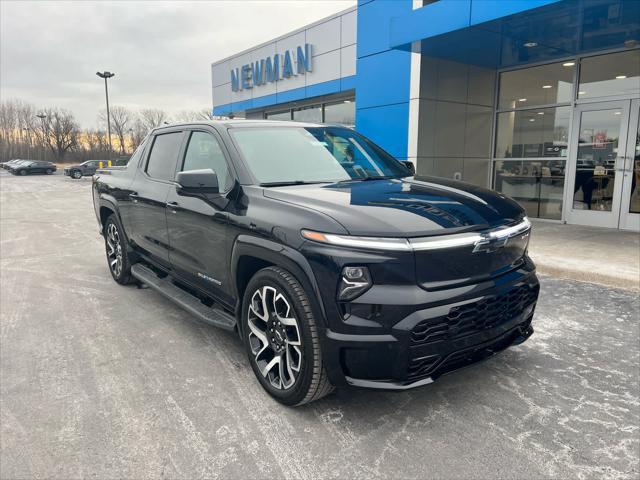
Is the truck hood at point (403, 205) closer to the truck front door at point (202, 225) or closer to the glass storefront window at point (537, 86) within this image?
the truck front door at point (202, 225)

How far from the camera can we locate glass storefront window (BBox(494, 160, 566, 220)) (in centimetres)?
1040

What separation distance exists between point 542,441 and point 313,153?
8.25 feet

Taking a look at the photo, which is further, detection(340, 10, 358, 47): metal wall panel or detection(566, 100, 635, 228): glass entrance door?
detection(340, 10, 358, 47): metal wall panel

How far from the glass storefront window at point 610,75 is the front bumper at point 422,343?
344 inches

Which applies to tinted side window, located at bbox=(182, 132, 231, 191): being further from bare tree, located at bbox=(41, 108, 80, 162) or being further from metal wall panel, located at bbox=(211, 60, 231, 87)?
Answer: bare tree, located at bbox=(41, 108, 80, 162)

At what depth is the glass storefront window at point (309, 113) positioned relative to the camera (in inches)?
705

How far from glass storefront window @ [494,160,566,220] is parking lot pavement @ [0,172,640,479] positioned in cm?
649

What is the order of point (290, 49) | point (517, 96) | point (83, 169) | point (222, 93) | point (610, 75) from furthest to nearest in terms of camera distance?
point (83, 169) → point (222, 93) → point (290, 49) → point (517, 96) → point (610, 75)

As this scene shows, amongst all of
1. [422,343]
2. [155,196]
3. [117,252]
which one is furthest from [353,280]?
[117,252]

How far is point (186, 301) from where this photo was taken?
4.00m

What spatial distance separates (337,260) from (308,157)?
145 centimetres

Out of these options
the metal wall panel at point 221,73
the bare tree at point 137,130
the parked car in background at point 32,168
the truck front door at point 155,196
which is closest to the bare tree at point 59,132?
the bare tree at point 137,130

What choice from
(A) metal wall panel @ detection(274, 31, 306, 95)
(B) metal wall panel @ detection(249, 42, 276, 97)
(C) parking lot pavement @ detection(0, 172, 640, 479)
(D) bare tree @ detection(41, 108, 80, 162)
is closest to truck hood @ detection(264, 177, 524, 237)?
(C) parking lot pavement @ detection(0, 172, 640, 479)

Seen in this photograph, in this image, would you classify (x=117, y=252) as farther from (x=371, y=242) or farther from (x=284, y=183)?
(x=371, y=242)
